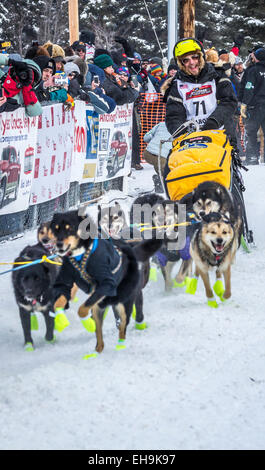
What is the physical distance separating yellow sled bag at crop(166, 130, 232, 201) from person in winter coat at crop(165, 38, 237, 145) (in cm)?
44

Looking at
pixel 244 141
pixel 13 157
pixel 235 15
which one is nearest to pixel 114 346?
pixel 13 157

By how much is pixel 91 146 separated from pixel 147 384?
6148 mm

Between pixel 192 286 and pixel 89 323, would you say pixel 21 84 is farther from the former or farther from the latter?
pixel 89 323

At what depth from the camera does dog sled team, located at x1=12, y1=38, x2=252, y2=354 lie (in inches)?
149

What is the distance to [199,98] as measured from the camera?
6.00m

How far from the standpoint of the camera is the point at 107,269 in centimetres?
374

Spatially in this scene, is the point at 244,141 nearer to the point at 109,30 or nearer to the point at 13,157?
the point at 13,157

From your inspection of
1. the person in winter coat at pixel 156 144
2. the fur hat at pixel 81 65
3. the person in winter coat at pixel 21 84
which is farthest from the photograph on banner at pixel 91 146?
the person in winter coat at pixel 21 84

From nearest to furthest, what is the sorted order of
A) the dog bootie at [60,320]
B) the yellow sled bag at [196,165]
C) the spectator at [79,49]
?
the dog bootie at [60,320] → the yellow sled bag at [196,165] → the spectator at [79,49]

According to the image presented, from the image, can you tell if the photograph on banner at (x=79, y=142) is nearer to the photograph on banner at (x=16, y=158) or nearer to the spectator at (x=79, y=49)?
the photograph on banner at (x=16, y=158)

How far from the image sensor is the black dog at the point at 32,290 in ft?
13.4

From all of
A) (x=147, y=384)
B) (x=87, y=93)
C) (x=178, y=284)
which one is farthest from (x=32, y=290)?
(x=87, y=93)

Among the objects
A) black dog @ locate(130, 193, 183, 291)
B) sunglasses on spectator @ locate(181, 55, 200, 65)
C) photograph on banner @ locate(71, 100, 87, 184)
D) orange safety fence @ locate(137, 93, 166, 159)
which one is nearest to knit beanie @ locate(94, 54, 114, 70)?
photograph on banner @ locate(71, 100, 87, 184)
